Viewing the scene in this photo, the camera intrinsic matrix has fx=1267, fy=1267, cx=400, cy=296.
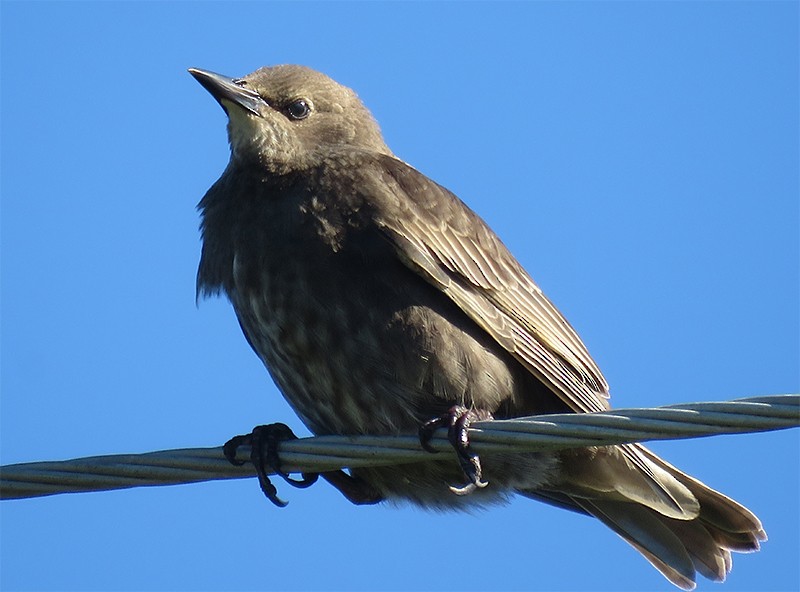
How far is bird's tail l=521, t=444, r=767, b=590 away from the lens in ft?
22.4

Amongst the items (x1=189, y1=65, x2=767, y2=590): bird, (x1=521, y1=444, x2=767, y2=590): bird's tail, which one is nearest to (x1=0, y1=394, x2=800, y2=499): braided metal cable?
(x1=189, y1=65, x2=767, y2=590): bird

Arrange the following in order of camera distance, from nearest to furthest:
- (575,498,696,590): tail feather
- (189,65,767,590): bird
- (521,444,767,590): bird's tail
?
(189,65,767,590): bird < (521,444,767,590): bird's tail < (575,498,696,590): tail feather

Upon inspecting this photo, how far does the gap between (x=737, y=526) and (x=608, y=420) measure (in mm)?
2684

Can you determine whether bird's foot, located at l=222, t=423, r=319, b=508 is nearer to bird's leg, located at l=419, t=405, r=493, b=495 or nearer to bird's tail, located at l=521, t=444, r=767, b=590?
bird's leg, located at l=419, t=405, r=493, b=495

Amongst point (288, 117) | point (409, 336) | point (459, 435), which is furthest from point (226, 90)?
point (459, 435)

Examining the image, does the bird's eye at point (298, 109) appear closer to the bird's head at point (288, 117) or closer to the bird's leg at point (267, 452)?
the bird's head at point (288, 117)

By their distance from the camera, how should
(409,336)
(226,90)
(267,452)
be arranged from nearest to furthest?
(267,452) < (409,336) < (226,90)

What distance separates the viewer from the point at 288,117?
7707 mm

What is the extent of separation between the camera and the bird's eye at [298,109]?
7746 millimetres

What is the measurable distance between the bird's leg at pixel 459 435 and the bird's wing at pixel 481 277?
0.65 meters

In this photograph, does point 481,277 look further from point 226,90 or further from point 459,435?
point 226,90

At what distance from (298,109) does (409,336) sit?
211 centimetres

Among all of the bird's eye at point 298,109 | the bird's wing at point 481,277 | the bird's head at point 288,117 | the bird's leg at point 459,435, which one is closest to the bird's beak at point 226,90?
the bird's head at point 288,117

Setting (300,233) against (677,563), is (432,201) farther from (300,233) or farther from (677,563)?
(677,563)
